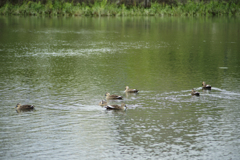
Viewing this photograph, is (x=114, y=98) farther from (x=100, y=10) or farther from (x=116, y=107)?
(x=100, y=10)

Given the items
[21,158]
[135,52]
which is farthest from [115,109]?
[135,52]

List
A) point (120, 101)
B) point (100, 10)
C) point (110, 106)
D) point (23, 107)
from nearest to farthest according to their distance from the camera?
point (23, 107)
point (110, 106)
point (120, 101)
point (100, 10)

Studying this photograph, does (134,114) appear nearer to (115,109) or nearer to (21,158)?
(115,109)

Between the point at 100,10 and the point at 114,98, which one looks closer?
the point at 114,98

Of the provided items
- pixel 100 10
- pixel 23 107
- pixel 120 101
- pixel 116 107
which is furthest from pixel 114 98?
pixel 100 10

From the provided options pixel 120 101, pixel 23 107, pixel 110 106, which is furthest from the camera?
pixel 120 101

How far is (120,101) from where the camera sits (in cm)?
1362

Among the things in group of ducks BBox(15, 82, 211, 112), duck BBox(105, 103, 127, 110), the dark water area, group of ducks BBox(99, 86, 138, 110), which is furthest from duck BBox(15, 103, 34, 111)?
duck BBox(105, 103, 127, 110)

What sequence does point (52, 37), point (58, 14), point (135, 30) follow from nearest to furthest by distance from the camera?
1. point (52, 37)
2. point (135, 30)
3. point (58, 14)

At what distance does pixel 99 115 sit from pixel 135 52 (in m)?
13.9

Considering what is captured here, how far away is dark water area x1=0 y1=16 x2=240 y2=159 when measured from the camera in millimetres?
9414

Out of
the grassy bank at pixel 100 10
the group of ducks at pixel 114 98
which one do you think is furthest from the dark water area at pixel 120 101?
the grassy bank at pixel 100 10

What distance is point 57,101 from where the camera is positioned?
13.5 metres

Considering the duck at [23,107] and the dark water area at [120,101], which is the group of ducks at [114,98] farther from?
the duck at [23,107]
